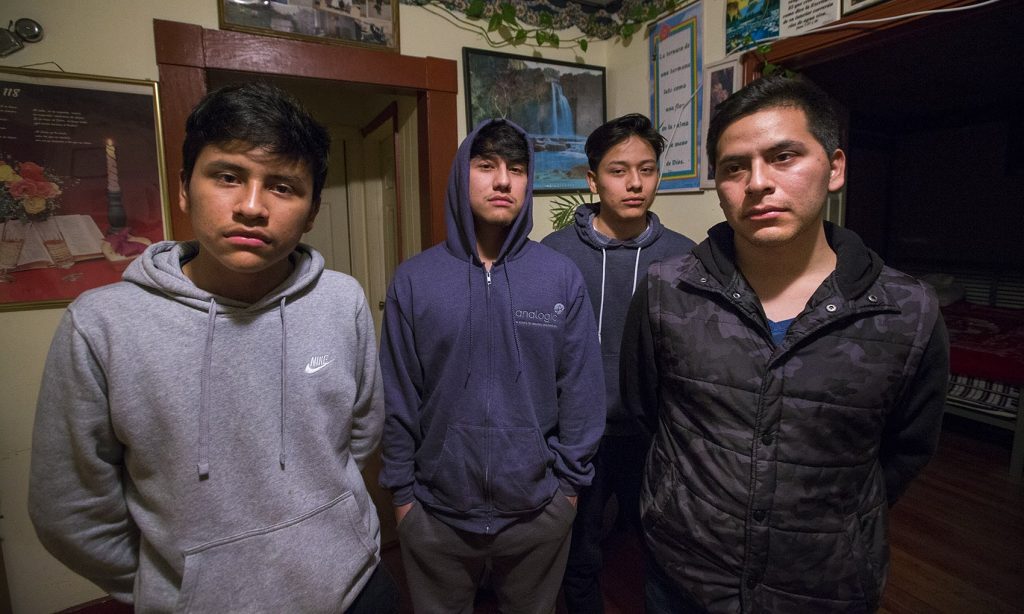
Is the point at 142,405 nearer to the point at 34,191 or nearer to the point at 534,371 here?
the point at 534,371

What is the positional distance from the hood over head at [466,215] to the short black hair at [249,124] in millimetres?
513

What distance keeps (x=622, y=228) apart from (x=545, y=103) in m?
1.09

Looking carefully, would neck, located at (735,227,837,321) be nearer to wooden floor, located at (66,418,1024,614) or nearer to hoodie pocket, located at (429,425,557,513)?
hoodie pocket, located at (429,425,557,513)

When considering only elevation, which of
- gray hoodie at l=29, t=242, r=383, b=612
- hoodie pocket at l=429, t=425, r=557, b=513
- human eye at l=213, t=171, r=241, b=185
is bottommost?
hoodie pocket at l=429, t=425, r=557, b=513

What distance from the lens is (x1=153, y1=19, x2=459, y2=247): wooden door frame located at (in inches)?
66.9

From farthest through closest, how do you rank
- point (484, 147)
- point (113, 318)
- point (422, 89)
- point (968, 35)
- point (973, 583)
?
1. point (968, 35)
2. point (422, 89)
3. point (973, 583)
4. point (484, 147)
5. point (113, 318)

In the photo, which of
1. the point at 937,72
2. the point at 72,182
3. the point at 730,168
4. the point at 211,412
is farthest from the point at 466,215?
the point at 937,72

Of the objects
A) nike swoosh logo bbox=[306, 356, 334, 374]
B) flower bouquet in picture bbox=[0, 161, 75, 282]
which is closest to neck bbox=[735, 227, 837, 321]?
nike swoosh logo bbox=[306, 356, 334, 374]

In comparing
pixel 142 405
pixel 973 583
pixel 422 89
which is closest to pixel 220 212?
pixel 142 405

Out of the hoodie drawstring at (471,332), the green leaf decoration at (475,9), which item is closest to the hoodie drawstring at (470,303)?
the hoodie drawstring at (471,332)

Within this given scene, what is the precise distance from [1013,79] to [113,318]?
17.3ft

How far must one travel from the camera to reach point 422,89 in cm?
214

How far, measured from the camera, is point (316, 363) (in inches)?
36.0

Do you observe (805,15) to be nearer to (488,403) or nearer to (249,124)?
(488,403)
